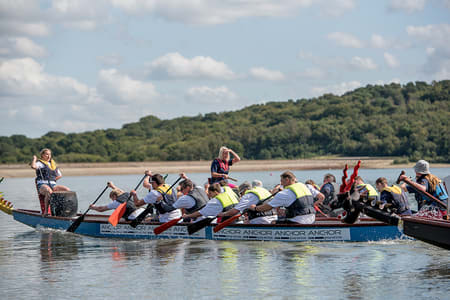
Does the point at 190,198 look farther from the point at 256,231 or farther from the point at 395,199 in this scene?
the point at 395,199

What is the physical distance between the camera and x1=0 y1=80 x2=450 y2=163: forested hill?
82562mm

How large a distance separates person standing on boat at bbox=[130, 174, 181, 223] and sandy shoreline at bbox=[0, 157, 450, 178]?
2127 inches

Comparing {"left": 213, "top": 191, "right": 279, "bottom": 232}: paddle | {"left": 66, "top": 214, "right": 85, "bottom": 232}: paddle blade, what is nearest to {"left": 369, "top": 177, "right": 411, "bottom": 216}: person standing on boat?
{"left": 213, "top": 191, "right": 279, "bottom": 232}: paddle

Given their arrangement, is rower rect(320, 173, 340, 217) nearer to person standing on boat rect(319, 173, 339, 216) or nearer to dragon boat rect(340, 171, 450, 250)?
person standing on boat rect(319, 173, 339, 216)

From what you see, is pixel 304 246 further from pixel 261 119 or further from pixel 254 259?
pixel 261 119

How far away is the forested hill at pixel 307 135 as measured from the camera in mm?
82562

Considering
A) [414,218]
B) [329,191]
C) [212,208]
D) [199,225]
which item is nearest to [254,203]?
[212,208]

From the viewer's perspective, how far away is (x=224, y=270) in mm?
11414

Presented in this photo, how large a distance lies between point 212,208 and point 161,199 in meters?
1.27

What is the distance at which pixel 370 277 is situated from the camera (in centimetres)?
1048

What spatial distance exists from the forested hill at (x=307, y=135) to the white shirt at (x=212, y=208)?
6436cm

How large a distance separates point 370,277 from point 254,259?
2.52 m

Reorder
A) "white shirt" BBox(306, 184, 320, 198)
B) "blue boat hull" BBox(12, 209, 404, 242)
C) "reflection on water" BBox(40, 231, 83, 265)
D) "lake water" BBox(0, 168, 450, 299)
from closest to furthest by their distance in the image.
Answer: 1. "lake water" BBox(0, 168, 450, 299)
2. "blue boat hull" BBox(12, 209, 404, 242)
3. "reflection on water" BBox(40, 231, 83, 265)
4. "white shirt" BBox(306, 184, 320, 198)

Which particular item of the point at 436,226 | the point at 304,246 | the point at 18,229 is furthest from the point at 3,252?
the point at 436,226
